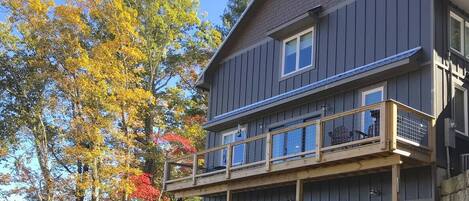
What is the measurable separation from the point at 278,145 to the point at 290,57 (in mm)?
3052

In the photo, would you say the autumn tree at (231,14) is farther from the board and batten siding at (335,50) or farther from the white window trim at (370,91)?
the white window trim at (370,91)

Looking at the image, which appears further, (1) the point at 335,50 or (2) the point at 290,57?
(2) the point at 290,57

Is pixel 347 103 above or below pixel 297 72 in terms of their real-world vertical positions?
below

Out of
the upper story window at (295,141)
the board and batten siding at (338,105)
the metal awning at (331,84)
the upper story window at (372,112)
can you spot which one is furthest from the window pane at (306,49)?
the upper story window at (372,112)

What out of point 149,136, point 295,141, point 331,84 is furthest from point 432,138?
point 149,136

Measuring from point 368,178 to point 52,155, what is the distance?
17598 mm

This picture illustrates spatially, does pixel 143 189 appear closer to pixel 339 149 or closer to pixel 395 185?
pixel 339 149

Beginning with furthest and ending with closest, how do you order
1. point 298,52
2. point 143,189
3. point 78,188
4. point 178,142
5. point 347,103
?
point 178,142 < point 143,189 < point 78,188 < point 298,52 < point 347,103

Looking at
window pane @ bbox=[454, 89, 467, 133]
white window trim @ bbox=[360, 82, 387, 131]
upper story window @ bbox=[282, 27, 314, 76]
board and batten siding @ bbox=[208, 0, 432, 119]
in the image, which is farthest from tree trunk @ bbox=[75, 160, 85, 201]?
window pane @ bbox=[454, 89, 467, 133]

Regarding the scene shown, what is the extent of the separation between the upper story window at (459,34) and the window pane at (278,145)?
5.03 meters

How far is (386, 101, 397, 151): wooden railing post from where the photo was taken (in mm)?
12148

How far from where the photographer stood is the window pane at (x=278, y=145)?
16.6m

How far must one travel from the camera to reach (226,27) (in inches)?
1467

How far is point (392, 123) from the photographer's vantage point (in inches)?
481
